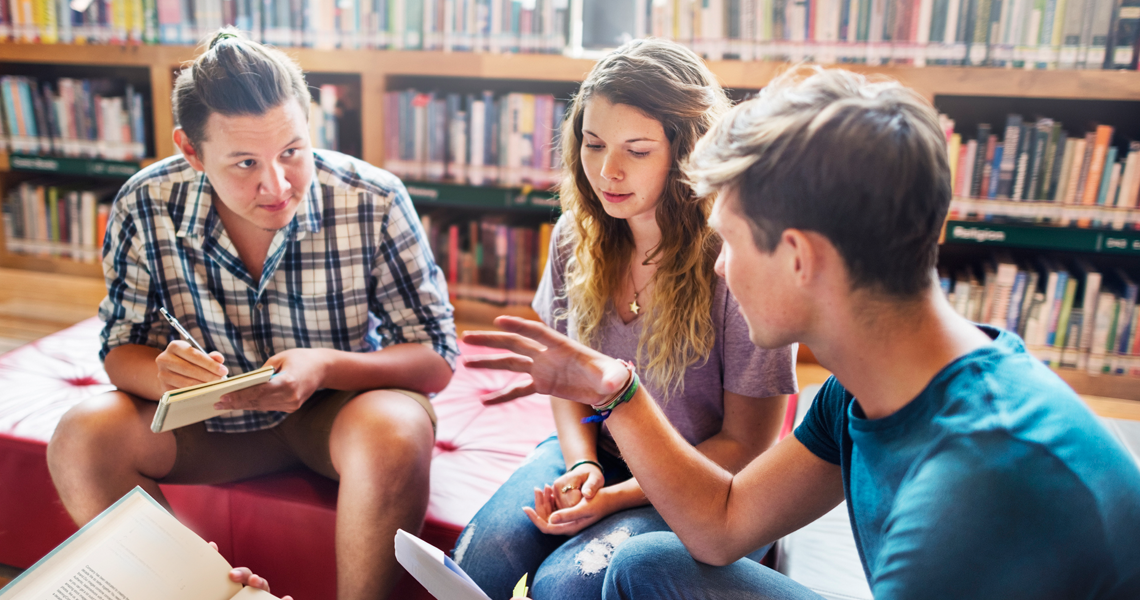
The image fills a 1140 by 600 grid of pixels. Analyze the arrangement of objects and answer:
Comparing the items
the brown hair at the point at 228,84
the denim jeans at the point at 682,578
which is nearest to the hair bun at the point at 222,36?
the brown hair at the point at 228,84

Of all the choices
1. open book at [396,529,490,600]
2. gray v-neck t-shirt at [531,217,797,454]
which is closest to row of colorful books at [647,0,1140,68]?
gray v-neck t-shirt at [531,217,797,454]

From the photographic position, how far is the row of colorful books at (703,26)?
2.15m

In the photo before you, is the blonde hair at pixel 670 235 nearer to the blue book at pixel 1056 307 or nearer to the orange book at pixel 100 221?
the blue book at pixel 1056 307

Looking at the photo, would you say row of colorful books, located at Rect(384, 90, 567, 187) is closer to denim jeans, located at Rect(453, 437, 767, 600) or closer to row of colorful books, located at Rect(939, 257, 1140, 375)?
row of colorful books, located at Rect(939, 257, 1140, 375)

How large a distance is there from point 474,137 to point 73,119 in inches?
65.9

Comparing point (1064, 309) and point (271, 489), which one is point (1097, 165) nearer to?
point (1064, 309)

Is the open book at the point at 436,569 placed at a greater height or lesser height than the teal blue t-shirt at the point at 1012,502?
lesser

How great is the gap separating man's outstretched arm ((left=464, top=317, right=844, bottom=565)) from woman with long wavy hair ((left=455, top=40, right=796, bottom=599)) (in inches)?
7.7

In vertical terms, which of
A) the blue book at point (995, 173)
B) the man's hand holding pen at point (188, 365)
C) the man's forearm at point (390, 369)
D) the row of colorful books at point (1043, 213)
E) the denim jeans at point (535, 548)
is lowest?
the denim jeans at point (535, 548)

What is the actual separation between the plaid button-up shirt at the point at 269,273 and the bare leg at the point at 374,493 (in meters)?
0.23

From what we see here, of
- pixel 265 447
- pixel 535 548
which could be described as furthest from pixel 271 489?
pixel 535 548

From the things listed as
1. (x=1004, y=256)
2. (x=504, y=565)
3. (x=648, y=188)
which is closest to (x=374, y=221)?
(x=648, y=188)

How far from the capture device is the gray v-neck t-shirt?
4.00 ft

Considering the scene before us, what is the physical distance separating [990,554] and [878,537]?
0.58ft
